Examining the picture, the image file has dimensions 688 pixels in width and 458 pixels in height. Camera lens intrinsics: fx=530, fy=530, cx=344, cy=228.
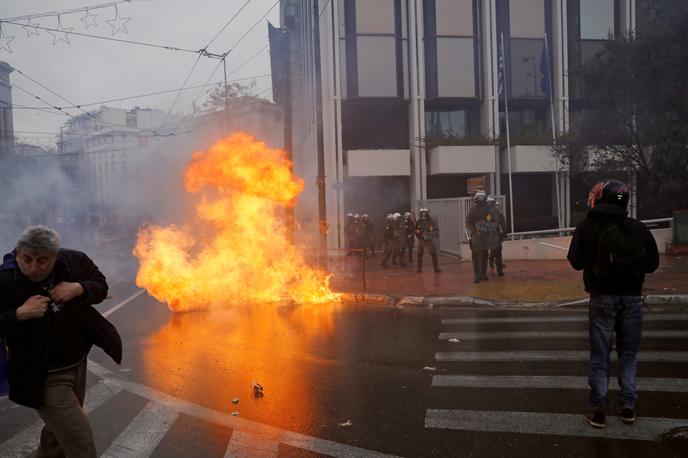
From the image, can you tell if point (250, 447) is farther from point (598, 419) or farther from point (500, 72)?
point (500, 72)

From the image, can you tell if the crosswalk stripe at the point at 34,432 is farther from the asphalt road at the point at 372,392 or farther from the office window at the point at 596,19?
the office window at the point at 596,19

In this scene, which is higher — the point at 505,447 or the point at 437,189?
the point at 437,189

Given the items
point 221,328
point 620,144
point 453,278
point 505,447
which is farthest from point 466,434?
point 620,144

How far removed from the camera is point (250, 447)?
13.5 feet

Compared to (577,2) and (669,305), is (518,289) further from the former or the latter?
(577,2)

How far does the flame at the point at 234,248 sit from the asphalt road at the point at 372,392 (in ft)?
6.02

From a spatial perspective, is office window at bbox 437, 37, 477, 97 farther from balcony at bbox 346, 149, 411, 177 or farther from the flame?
the flame

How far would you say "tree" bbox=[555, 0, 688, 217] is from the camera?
1068 cm

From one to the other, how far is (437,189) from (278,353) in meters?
18.4

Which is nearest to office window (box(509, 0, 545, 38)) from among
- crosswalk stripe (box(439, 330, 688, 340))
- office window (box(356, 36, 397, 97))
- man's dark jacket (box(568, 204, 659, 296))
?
office window (box(356, 36, 397, 97))

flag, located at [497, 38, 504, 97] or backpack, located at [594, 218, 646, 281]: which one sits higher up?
flag, located at [497, 38, 504, 97]

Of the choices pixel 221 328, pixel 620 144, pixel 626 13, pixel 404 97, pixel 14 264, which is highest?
pixel 626 13

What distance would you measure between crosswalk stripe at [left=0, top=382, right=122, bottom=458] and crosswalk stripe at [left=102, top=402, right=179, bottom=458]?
591mm

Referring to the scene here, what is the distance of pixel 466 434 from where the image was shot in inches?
165
